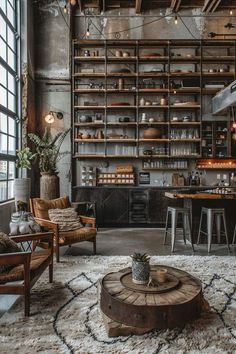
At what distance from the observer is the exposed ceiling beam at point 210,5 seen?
745 centimetres

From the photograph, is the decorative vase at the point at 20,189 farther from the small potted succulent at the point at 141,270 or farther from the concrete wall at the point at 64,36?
the small potted succulent at the point at 141,270

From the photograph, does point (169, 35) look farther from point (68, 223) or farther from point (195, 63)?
A: point (68, 223)

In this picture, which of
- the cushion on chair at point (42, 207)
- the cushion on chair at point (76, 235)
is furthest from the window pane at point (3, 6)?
the cushion on chair at point (76, 235)

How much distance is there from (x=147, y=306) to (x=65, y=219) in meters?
2.69

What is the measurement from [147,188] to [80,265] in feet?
11.5

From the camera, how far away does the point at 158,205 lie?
725cm

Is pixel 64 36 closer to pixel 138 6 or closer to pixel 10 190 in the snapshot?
pixel 138 6

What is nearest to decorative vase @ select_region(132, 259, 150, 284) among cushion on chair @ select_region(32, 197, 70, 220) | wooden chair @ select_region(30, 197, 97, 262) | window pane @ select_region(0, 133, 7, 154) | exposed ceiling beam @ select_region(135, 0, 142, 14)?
wooden chair @ select_region(30, 197, 97, 262)

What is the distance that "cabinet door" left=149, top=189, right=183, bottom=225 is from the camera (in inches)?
285

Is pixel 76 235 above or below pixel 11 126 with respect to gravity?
below

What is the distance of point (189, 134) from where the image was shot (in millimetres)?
7695

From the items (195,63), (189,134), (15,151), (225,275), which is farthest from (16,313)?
(195,63)

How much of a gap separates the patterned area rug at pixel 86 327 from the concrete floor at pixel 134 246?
1.32 m

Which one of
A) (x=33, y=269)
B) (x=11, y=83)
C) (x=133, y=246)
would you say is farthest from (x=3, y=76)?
(x=33, y=269)
